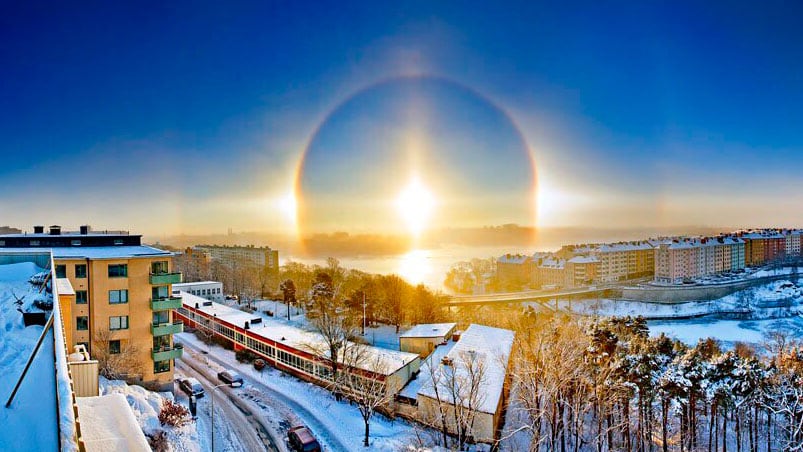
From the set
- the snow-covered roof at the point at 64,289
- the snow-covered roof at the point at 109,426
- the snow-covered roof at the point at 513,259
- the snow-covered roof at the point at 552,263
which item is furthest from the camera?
the snow-covered roof at the point at 513,259

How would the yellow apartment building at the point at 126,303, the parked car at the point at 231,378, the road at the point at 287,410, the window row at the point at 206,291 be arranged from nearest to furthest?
the road at the point at 287,410 < the yellow apartment building at the point at 126,303 < the parked car at the point at 231,378 < the window row at the point at 206,291

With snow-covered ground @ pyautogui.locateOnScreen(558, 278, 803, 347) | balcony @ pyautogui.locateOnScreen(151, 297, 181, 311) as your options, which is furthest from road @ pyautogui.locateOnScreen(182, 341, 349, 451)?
snow-covered ground @ pyautogui.locateOnScreen(558, 278, 803, 347)

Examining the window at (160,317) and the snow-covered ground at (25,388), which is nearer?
the snow-covered ground at (25,388)

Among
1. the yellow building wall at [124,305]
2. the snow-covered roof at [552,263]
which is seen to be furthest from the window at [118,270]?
the snow-covered roof at [552,263]

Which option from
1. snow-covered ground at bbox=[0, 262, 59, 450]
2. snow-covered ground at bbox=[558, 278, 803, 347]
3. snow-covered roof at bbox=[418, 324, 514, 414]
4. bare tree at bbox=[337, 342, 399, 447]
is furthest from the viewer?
snow-covered ground at bbox=[558, 278, 803, 347]

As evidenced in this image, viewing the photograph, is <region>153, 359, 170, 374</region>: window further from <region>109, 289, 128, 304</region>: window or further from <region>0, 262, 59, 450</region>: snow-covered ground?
<region>0, 262, 59, 450</region>: snow-covered ground

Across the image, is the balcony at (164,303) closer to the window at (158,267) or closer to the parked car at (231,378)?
the window at (158,267)

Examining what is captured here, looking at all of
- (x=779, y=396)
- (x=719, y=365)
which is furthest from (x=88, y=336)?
(x=779, y=396)
